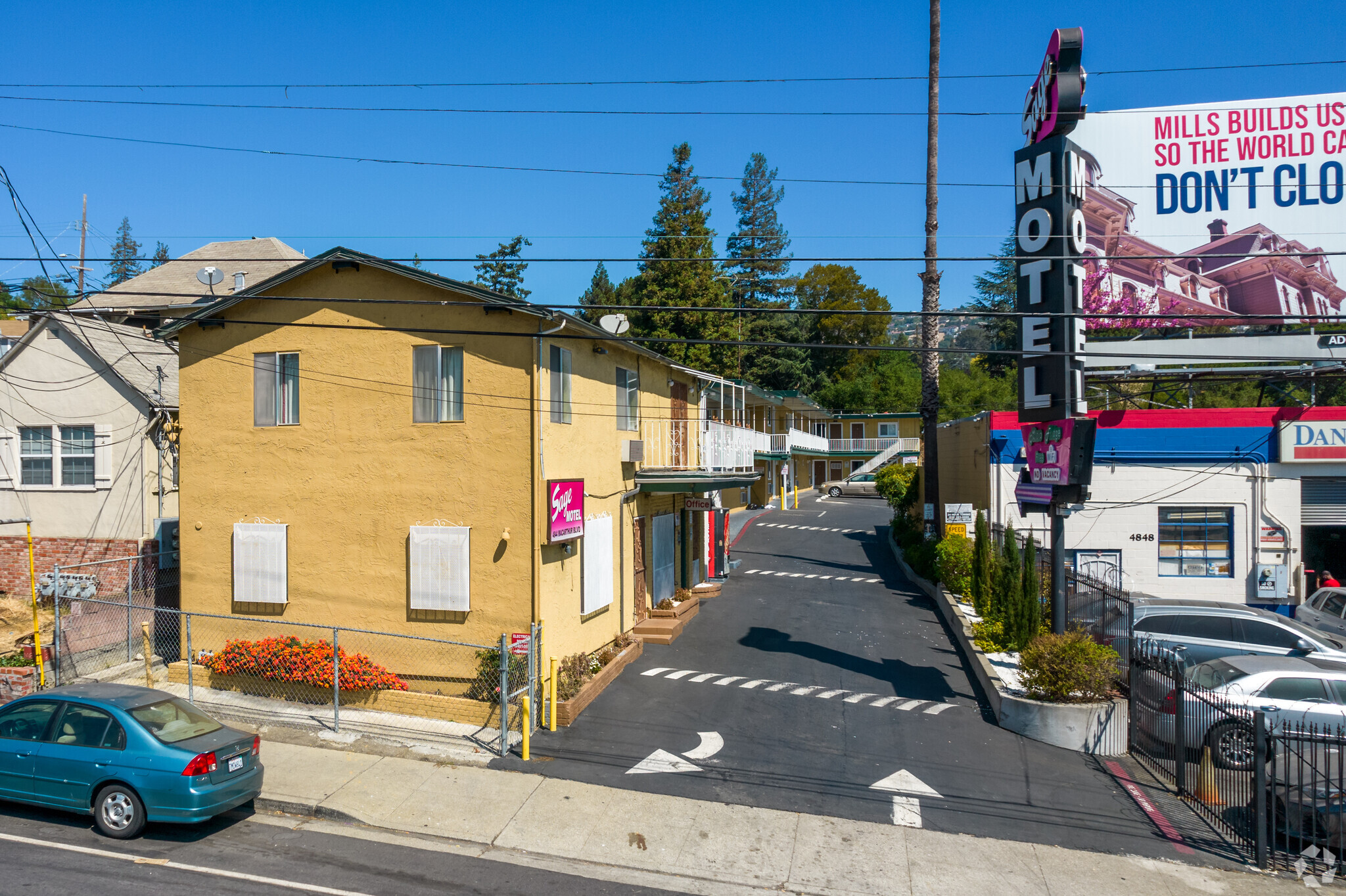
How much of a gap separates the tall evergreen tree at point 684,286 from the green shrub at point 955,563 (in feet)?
70.7

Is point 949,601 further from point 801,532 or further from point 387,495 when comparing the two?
point 801,532

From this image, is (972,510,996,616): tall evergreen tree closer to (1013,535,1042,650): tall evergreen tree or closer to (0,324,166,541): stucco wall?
(1013,535,1042,650): tall evergreen tree

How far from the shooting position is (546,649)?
1279 cm

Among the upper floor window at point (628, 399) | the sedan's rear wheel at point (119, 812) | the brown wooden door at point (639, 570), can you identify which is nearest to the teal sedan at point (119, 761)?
the sedan's rear wheel at point (119, 812)

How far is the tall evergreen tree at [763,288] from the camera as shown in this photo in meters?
60.1

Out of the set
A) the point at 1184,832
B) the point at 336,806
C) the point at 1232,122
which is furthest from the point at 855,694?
the point at 1232,122

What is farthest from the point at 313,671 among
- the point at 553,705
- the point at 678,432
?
the point at 678,432

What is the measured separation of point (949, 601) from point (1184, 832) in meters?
10.2

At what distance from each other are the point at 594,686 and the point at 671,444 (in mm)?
6987

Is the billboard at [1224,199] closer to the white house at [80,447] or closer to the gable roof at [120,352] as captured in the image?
the gable roof at [120,352]

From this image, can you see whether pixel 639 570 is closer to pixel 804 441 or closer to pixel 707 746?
pixel 707 746

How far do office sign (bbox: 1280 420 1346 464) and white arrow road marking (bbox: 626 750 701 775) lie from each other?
60.2 feet

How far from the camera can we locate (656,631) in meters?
17.0

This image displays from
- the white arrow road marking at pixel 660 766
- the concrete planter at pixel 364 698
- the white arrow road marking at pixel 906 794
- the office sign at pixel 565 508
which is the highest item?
the office sign at pixel 565 508
